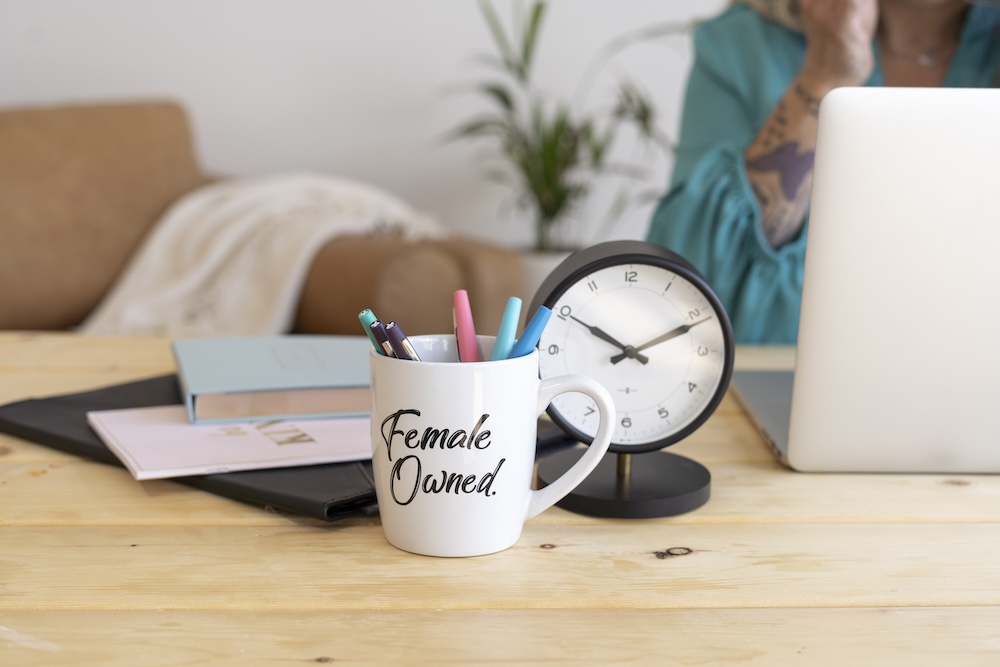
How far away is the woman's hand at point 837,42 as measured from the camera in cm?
111

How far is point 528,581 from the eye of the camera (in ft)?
1.60

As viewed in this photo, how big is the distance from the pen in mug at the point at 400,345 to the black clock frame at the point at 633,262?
0.31 feet

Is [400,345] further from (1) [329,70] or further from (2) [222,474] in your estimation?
(1) [329,70]

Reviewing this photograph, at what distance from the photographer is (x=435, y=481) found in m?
0.50

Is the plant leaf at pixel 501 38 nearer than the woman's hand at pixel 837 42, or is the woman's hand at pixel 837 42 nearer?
the woman's hand at pixel 837 42

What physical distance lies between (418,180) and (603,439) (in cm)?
252

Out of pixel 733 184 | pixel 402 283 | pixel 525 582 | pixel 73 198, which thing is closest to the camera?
pixel 525 582

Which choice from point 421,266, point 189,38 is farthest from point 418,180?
point 421,266

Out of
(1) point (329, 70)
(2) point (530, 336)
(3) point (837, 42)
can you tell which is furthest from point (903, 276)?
(1) point (329, 70)

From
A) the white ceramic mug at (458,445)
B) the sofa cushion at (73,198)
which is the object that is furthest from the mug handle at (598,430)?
the sofa cushion at (73,198)

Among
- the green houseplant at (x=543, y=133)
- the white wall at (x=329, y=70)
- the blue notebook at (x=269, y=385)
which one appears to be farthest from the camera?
the white wall at (x=329, y=70)

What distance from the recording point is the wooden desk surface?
42 cm

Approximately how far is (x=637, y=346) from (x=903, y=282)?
184mm

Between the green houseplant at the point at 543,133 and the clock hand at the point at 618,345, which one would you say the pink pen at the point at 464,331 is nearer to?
the clock hand at the point at 618,345
